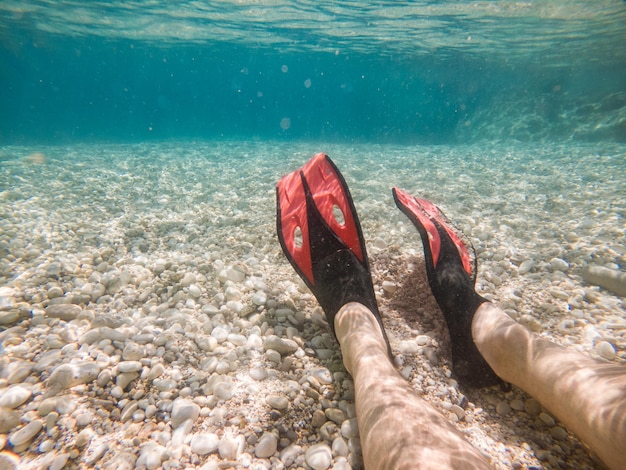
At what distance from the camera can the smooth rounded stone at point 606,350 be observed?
2238 mm

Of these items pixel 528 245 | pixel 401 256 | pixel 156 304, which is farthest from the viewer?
pixel 528 245

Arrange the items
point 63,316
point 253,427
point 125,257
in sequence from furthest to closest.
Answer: point 125,257 → point 63,316 → point 253,427

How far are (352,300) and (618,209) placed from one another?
6.10 meters

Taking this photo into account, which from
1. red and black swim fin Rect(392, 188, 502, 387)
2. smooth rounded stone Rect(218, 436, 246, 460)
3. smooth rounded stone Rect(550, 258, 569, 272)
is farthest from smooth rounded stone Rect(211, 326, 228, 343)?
smooth rounded stone Rect(550, 258, 569, 272)

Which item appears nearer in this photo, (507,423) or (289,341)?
(507,423)

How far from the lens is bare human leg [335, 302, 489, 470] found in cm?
121

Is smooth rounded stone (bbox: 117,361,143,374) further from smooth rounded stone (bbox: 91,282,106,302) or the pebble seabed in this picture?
smooth rounded stone (bbox: 91,282,106,302)

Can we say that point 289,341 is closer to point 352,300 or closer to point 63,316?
point 352,300

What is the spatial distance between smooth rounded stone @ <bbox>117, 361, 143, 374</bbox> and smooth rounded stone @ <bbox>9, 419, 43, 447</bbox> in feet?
1.41

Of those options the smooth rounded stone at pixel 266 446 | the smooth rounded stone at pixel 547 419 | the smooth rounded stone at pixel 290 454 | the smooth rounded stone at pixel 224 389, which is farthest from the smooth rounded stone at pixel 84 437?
the smooth rounded stone at pixel 547 419

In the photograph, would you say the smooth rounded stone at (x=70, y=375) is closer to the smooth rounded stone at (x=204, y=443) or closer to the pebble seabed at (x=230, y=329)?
the pebble seabed at (x=230, y=329)

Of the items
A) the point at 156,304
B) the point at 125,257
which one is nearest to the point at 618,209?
the point at 156,304

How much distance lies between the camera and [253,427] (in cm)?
167

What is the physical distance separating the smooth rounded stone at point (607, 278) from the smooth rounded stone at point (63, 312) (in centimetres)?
516
